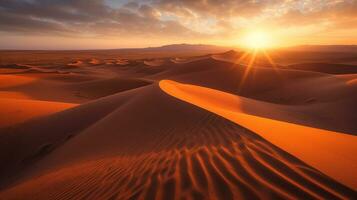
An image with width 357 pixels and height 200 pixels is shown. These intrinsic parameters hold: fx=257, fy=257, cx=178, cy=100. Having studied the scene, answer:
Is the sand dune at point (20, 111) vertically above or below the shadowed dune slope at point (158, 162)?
below

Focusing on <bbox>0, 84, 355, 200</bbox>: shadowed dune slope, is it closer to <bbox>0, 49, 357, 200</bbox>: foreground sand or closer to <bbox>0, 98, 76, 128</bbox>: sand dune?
<bbox>0, 49, 357, 200</bbox>: foreground sand

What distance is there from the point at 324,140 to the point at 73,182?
15.0 feet

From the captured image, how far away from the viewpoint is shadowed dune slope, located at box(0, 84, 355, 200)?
302 centimetres

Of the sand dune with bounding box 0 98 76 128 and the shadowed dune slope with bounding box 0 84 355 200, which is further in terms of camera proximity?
the sand dune with bounding box 0 98 76 128

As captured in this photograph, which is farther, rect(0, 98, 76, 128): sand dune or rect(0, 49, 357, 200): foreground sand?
rect(0, 98, 76, 128): sand dune

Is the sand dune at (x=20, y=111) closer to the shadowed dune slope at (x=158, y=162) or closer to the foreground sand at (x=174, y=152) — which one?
the foreground sand at (x=174, y=152)

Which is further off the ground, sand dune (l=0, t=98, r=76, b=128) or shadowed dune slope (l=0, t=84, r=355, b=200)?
shadowed dune slope (l=0, t=84, r=355, b=200)

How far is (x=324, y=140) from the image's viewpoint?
15.9 feet

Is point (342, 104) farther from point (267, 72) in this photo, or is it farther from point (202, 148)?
point (267, 72)

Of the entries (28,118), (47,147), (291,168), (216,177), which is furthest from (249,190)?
(28,118)

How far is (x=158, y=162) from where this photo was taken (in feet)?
13.4

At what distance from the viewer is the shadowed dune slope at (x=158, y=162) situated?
3.02 m

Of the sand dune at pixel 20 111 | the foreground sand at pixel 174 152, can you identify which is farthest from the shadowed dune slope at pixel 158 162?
the sand dune at pixel 20 111

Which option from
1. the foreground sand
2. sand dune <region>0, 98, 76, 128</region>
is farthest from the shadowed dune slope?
sand dune <region>0, 98, 76, 128</region>
